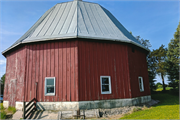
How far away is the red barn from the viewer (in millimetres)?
9594

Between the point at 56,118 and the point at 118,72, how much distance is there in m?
5.51

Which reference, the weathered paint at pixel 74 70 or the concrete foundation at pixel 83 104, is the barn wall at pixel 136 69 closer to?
the weathered paint at pixel 74 70

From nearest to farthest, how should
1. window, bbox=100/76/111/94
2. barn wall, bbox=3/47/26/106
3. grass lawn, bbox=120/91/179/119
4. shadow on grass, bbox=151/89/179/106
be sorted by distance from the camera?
grass lawn, bbox=120/91/179/119 → window, bbox=100/76/111/94 → barn wall, bbox=3/47/26/106 → shadow on grass, bbox=151/89/179/106

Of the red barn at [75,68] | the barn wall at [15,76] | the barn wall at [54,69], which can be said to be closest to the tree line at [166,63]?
the red barn at [75,68]

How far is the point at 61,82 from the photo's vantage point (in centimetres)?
976

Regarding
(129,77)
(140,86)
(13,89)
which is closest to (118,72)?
(129,77)

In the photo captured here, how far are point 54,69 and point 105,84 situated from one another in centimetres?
391

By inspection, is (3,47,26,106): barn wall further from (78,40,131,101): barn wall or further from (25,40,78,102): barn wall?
(78,40,131,101): barn wall

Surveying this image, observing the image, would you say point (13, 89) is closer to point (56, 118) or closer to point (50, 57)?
point (50, 57)

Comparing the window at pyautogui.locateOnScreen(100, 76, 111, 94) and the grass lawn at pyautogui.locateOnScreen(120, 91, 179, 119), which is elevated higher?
the window at pyautogui.locateOnScreen(100, 76, 111, 94)

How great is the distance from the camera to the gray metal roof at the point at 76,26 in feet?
33.7

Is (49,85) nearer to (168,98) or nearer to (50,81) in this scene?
(50,81)

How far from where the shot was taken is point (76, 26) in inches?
424

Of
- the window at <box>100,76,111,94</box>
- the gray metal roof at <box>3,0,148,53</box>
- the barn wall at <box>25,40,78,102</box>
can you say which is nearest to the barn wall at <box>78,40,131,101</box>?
the window at <box>100,76,111,94</box>
